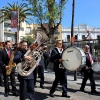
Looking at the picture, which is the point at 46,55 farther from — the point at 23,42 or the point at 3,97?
the point at 23,42

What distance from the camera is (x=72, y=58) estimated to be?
790cm

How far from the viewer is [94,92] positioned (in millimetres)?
9195

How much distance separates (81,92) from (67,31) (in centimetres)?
7096

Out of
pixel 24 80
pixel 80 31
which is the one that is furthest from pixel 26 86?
pixel 80 31

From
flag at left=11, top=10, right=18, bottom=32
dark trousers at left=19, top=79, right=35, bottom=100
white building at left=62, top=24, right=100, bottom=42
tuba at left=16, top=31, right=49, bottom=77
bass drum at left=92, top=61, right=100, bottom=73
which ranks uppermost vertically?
white building at left=62, top=24, right=100, bottom=42

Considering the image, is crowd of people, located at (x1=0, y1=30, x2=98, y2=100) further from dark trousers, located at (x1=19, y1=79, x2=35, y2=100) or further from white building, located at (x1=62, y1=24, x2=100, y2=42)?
white building, located at (x1=62, y1=24, x2=100, y2=42)

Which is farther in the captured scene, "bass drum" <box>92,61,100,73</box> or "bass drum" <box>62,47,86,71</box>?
"bass drum" <box>92,61,100,73</box>

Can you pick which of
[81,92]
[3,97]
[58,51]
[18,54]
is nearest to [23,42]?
[18,54]

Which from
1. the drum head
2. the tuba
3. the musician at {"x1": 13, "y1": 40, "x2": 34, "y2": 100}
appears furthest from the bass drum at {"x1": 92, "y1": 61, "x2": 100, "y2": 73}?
the tuba

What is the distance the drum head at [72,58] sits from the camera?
25.5ft

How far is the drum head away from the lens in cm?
776

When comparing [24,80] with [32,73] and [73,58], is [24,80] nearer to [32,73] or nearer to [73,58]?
[32,73]

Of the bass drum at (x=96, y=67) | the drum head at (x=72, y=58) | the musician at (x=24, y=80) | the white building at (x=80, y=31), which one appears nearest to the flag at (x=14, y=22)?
the bass drum at (x=96, y=67)

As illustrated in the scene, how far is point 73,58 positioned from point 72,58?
0.04m
